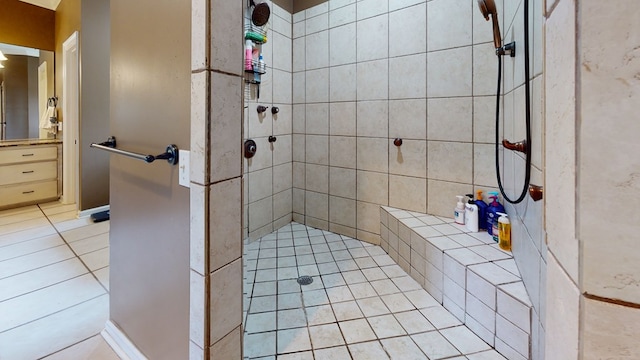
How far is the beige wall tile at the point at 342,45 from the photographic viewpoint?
2705 mm

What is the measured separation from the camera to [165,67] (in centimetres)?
105

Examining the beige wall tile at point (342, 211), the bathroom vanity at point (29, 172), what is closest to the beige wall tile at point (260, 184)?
the beige wall tile at point (342, 211)

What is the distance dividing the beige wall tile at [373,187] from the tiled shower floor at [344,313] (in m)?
0.50

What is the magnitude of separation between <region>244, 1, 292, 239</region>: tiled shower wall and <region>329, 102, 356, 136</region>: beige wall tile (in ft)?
1.75

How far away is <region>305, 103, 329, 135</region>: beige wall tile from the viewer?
115 inches

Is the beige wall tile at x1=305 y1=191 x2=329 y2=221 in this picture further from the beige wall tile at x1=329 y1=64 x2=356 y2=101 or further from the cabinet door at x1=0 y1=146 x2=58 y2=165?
the cabinet door at x1=0 y1=146 x2=58 y2=165

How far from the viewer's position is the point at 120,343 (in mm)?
1390

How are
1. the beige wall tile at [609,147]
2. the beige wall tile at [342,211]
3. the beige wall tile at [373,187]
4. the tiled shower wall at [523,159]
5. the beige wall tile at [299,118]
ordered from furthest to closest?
the beige wall tile at [299,118], the beige wall tile at [342,211], the beige wall tile at [373,187], the tiled shower wall at [523,159], the beige wall tile at [609,147]

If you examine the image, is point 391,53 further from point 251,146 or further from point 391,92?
point 251,146

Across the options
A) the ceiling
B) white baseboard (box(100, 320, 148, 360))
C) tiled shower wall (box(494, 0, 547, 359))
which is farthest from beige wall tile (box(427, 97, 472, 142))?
the ceiling

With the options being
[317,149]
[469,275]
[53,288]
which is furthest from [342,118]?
[53,288]

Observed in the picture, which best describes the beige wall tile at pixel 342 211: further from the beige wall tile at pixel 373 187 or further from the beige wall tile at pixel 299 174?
the beige wall tile at pixel 299 174

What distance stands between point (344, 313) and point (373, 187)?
1276 mm

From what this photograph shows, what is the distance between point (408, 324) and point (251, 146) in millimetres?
1799
